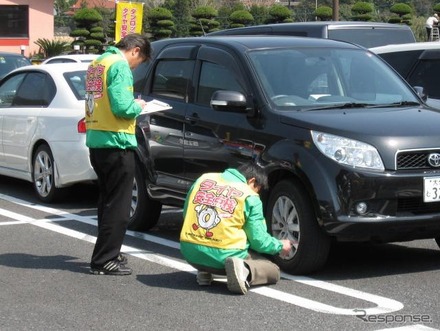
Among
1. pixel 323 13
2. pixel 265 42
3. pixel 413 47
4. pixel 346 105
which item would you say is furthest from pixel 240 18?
pixel 346 105

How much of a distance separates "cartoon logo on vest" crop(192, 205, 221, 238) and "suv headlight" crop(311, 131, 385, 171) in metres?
0.93

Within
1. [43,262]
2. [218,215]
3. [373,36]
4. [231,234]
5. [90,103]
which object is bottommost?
[43,262]

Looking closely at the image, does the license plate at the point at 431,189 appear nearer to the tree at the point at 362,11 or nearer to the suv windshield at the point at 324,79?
the suv windshield at the point at 324,79

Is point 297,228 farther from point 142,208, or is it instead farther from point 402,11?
point 402,11

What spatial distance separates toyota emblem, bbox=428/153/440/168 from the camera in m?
7.11

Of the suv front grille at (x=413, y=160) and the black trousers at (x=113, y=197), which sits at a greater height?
the suv front grille at (x=413, y=160)

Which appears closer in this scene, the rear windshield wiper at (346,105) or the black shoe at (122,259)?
the black shoe at (122,259)

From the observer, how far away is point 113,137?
24.0ft

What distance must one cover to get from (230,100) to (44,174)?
4125 mm

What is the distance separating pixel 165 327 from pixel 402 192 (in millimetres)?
2070

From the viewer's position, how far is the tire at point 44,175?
36.2ft

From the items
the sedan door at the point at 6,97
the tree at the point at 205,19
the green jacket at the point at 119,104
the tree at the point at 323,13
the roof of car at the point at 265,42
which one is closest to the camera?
the green jacket at the point at 119,104

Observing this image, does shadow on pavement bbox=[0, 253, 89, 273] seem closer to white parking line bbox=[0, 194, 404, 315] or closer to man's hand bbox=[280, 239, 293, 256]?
white parking line bbox=[0, 194, 404, 315]

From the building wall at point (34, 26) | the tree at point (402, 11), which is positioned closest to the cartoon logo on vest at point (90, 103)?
the tree at point (402, 11)
